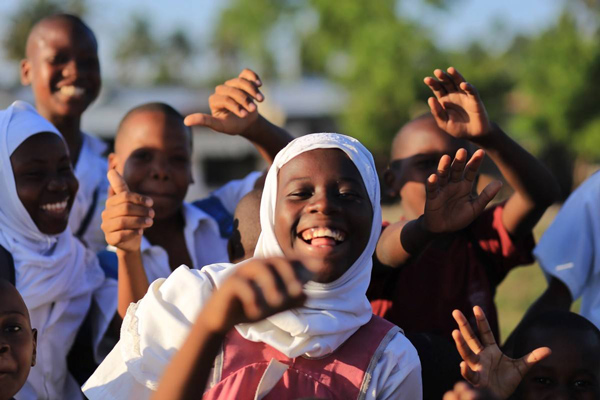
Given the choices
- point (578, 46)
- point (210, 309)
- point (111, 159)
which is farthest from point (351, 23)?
point (210, 309)

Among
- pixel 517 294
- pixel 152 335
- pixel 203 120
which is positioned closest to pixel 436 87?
pixel 203 120

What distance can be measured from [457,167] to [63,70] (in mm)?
2317

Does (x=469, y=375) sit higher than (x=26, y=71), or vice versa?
(x=26, y=71)

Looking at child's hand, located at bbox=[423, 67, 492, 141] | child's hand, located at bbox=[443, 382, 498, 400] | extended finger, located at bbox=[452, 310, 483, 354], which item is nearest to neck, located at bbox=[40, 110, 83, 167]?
child's hand, located at bbox=[423, 67, 492, 141]

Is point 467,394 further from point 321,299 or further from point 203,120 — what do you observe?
point 203,120

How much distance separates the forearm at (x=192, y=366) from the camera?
1.95 metres

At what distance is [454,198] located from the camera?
298cm

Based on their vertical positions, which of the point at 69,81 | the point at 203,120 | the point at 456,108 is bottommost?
the point at 456,108

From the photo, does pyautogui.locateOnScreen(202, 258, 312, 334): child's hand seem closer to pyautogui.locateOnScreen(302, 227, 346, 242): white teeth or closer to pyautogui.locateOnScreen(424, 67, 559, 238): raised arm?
pyautogui.locateOnScreen(302, 227, 346, 242): white teeth

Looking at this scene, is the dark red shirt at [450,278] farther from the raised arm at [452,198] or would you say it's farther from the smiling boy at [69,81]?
the smiling boy at [69,81]

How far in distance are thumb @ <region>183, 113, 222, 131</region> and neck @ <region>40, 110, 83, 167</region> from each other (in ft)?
3.55

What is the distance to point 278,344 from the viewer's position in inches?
96.8

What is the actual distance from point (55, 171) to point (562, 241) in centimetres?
221

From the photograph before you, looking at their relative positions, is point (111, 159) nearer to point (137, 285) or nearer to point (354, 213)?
point (137, 285)
